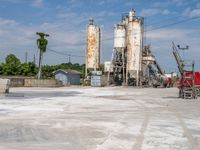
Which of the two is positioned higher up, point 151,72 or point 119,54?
point 119,54

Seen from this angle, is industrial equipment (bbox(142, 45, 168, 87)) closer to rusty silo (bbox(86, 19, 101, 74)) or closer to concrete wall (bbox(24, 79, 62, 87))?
rusty silo (bbox(86, 19, 101, 74))

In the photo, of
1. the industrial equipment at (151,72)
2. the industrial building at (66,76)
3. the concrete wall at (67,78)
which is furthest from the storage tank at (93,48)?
the industrial equipment at (151,72)

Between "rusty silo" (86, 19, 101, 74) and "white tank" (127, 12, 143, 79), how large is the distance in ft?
23.9

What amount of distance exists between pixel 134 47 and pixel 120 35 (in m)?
3.90

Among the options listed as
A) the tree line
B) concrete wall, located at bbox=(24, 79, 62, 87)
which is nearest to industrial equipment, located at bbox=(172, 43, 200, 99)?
concrete wall, located at bbox=(24, 79, 62, 87)

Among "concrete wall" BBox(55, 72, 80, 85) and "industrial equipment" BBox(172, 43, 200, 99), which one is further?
"concrete wall" BBox(55, 72, 80, 85)

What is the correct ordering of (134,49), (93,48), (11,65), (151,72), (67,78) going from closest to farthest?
(134,49) → (93,48) → (151,72) → (67,78) → (11,65)

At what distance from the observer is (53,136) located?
41.2 feet

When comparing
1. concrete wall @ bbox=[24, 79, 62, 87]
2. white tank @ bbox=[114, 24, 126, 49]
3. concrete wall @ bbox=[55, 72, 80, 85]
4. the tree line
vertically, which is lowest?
concrete wall @ bbox=[24, 79, 62, 87]

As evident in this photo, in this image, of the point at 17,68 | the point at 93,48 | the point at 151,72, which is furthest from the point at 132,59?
the point at 17,68

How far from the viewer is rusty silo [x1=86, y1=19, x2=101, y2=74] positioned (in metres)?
80.1

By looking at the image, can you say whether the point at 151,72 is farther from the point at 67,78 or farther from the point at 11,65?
the point at 11,65

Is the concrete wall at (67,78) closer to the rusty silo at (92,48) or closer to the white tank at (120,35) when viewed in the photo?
the rusty silo at (92,48)

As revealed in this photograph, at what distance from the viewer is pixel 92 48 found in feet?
263
